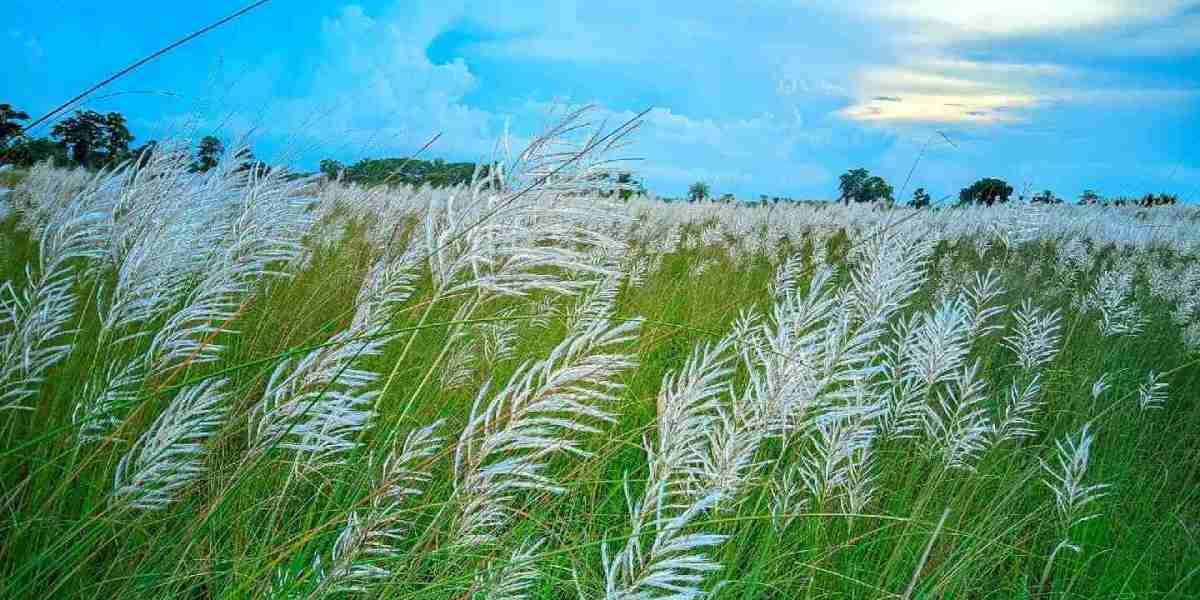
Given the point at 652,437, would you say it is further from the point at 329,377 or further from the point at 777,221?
the point at 777,221

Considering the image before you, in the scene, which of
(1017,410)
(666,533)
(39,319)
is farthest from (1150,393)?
(39,319)

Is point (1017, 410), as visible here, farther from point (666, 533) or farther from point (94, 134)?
point (94, 134)

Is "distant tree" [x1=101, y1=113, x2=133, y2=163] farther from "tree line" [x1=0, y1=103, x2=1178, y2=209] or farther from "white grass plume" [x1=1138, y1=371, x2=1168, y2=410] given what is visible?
"white grass plume" [x1=1138, y1=371, x2=1168, y2=410]

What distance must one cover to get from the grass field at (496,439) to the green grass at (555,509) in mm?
21

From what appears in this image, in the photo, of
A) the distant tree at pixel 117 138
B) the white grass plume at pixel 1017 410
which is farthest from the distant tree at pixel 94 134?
the white grass plume at pixel 1017 410

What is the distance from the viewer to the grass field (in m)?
1.23

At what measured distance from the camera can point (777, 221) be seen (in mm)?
11977

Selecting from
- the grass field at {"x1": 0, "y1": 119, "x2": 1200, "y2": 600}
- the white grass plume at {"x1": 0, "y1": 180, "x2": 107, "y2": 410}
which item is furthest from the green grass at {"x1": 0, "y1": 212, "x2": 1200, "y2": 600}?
the white grass plume at {"x1": 0, "y1": 180, "x2": 107, "y2": 410}

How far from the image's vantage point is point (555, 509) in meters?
2.24

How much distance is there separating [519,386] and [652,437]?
1.79 metres

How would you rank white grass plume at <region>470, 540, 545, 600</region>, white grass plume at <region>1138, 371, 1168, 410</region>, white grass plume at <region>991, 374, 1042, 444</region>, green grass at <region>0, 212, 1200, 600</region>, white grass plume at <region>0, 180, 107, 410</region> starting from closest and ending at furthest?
white grass plume at <region>470, 540, 545, 600</region>, green grass at <region>0, 212, 1200, 600</region>, white grass plume at <region>0, 180, 107, 410</region>, white grass plume at <region>991, 374, 1042, 444</region>, white grass plume at <region>1138, 371, 1168, 410</region>

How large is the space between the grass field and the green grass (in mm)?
21

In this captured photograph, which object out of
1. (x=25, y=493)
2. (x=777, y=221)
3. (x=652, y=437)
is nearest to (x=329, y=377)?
(x=25, y=493)

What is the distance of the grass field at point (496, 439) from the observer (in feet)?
4.03
